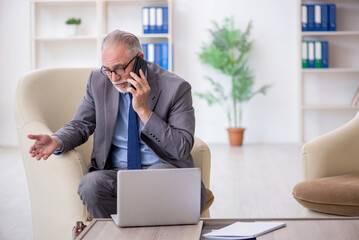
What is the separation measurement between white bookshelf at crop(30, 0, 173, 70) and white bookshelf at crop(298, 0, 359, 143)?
1753mm

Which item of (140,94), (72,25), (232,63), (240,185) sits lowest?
(240,185)

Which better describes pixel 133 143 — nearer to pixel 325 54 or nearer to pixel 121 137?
pixel 121 137

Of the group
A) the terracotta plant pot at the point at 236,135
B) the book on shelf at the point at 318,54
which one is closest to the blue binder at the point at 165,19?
the terracotta plant pot at the point at 236,135

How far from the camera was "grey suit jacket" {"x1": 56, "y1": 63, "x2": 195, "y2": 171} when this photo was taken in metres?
2.23

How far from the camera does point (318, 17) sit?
6.25 m

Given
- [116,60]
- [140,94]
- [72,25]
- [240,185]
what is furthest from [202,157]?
[72,25]

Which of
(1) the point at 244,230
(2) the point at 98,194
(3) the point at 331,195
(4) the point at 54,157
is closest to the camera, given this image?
(1) the point at 244,230

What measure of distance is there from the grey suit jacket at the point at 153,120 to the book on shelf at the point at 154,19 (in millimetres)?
3843

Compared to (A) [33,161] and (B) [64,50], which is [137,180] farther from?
(B) [64,50]

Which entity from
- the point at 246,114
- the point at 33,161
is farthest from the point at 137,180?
the point at 246,114

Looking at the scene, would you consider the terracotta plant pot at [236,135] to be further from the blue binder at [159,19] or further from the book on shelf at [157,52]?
the blue binder at [159,19]

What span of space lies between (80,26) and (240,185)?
322 cm

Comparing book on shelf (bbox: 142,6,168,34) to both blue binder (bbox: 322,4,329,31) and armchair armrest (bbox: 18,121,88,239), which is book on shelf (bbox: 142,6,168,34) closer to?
blue binder (bbox: 322,4,329,31)

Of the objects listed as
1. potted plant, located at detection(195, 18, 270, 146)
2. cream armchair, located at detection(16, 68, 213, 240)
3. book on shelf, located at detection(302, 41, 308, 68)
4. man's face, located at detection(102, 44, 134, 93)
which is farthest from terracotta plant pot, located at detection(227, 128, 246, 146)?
man's face, located at detection(102, 44, 134, 93)
